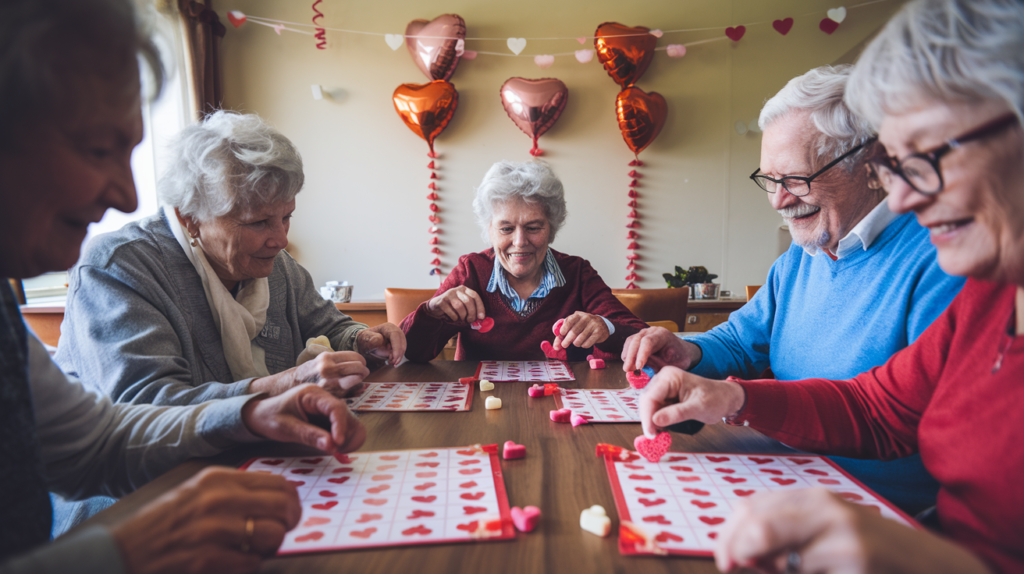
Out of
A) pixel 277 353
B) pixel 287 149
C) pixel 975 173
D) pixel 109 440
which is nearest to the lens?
pixel 975 173

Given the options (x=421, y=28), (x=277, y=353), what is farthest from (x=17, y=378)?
(x=421, y=28)

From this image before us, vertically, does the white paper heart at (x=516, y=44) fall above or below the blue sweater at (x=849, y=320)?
above

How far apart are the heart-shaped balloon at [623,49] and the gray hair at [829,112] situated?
292 centimetres

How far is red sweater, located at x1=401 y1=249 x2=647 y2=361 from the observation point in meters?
1.94

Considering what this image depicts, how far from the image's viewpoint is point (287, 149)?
1.48m

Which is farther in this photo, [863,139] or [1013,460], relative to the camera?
[863,139]

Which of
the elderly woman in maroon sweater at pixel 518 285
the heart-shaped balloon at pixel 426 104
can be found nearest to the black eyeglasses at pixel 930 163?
the elderly woman in maroon sweater at pixel 518 285

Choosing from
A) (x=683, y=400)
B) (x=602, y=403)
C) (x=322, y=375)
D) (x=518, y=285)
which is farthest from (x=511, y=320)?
(x=683, y=400)

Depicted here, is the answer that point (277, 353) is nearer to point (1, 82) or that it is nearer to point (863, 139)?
point (1, 82)

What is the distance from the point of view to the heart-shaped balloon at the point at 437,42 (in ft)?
12.8

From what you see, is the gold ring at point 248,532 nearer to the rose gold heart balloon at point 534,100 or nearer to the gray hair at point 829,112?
the gray hair at point 829,112

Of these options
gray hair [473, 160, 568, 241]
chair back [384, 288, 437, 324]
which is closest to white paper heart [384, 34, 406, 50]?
chair back [384, 288, 437, 324]

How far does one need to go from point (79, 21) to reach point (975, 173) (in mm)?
1046

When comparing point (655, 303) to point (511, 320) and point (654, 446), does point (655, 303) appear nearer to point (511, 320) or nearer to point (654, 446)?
point (511, 320)
